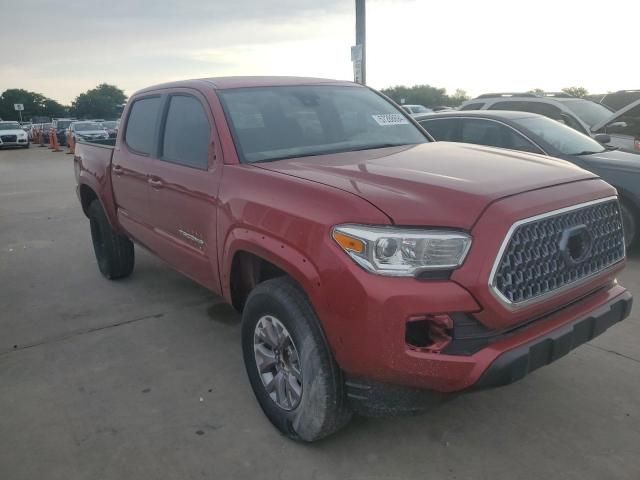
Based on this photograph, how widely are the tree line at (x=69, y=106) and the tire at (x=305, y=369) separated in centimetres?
7669

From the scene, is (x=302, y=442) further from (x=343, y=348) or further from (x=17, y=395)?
(x=17, y=395)

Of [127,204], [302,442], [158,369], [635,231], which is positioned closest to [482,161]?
[302,442]

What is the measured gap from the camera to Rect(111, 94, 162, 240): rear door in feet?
13.9

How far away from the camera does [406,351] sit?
2182 millimetres

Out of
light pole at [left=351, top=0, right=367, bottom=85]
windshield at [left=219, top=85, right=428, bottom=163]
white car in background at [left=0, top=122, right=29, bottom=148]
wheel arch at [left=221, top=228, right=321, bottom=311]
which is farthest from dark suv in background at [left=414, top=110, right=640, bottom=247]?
white car in background at [left=0, top=122, right=29, bottom=148]

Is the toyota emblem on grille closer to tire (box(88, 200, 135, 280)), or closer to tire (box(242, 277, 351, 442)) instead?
tire (box(242, 277, 351, 442))

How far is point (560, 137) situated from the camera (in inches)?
243

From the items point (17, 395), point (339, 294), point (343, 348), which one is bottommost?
point (17, 395)

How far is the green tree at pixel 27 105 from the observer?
296 ft

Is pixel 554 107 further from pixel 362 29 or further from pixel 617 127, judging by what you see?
pixel 362 29

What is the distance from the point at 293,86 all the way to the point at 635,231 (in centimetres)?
401

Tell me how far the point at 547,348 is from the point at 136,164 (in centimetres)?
334

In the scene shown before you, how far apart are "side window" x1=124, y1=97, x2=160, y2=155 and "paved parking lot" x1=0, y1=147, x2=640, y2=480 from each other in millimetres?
1430

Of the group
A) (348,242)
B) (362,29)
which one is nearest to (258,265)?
(348,242)
